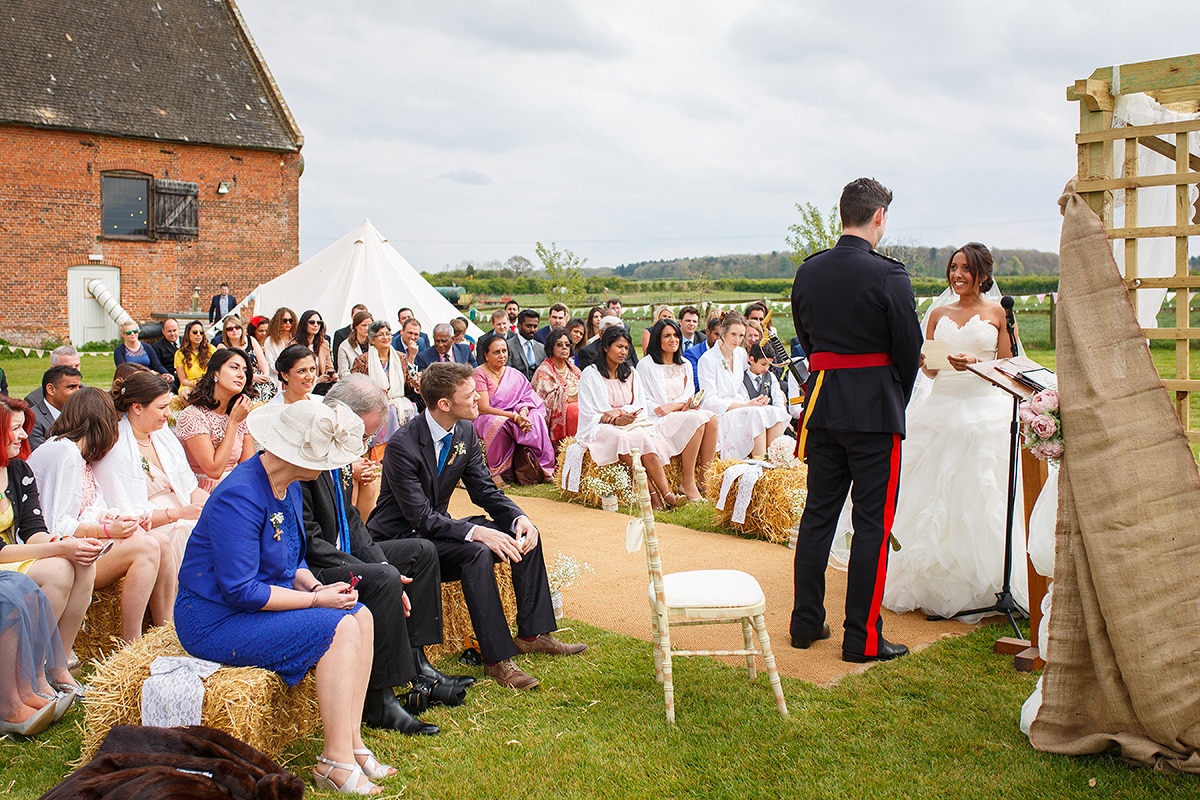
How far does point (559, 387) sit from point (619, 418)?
1.74 meters

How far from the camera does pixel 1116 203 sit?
12.4ft

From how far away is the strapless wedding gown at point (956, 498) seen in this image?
5.31 meters

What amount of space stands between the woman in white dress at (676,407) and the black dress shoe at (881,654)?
4099 mm

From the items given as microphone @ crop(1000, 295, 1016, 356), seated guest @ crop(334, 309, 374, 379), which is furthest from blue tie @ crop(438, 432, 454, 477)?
seated guest @ crop(334, 309, 374, 379)

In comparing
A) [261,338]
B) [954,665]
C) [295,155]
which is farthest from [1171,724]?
[295,155]

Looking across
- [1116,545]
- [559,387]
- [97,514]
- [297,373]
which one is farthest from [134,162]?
[1116,545]

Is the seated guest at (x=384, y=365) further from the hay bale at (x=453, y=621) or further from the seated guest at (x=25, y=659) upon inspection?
the seated guest at (x=25, y=659)

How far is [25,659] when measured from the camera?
13.1ft

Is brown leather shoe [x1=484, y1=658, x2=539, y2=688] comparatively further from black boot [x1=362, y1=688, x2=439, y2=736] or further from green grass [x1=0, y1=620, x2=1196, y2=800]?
black boot [x1=362, y1=688, x2=439, y2=736]

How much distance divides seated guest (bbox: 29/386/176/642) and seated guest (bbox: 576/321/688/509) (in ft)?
14.4

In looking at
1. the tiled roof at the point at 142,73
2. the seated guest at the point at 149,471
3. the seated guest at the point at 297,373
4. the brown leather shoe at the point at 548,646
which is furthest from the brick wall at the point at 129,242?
the brown leather shoe at the point at 548,646

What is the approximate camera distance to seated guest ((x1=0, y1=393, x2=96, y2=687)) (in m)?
4.22

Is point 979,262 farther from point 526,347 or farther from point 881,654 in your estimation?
point 526,347

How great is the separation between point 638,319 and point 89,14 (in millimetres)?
17515
